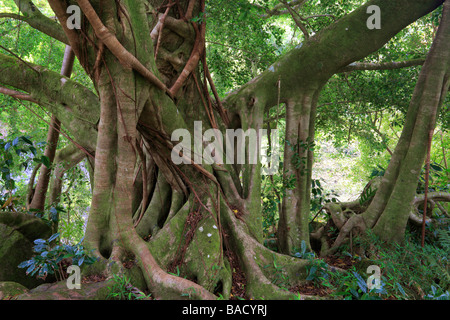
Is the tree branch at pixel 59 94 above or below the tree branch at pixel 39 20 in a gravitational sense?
below

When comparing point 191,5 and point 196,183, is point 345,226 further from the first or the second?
point 191,5

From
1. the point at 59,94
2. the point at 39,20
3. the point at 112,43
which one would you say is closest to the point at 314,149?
the point at 112,43

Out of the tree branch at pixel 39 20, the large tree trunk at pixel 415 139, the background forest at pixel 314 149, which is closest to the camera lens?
the background forest at pixel 314 149

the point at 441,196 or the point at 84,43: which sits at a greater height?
the point at 84,43

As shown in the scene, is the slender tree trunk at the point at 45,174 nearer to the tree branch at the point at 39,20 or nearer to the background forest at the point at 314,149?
the background forest at the point at 314,149

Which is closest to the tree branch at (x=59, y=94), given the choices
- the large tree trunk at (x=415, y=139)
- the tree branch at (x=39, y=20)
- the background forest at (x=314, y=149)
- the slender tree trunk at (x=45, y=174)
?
the background forest at (x=314, y=149)

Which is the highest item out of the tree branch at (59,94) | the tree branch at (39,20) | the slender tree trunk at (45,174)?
the tree branch at (39,20)

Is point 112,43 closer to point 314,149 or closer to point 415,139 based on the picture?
point 314,149

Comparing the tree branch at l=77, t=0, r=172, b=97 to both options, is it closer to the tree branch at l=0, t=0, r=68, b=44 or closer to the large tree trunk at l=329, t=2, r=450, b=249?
the tree branch at l=0, t=0, r=68, b=44

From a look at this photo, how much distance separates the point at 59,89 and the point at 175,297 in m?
2.47

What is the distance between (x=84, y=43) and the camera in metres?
2.43

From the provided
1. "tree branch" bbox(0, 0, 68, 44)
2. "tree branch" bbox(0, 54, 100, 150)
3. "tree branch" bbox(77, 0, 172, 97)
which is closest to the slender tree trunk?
"tree branch" bbox(0, 0, 68, 44)

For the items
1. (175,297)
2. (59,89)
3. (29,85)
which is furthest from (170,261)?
(29,85)

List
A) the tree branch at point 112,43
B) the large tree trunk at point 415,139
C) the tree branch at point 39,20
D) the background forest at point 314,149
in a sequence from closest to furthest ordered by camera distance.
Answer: the tree branch at point 112,43 → the background forest at point 314,149 → the large tree trunk at point 415,139 → the tree branch at point 39,20
